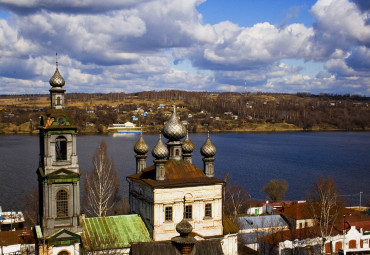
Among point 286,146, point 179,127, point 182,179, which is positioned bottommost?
point 286,146

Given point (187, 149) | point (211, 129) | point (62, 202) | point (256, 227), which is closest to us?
point (62, 202)

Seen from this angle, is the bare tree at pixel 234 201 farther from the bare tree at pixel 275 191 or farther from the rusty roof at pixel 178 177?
the rusty roof at pixel 178 177

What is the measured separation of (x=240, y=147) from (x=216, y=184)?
5390 cm

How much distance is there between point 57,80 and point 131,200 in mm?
5694

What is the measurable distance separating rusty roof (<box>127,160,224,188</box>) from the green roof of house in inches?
56.9

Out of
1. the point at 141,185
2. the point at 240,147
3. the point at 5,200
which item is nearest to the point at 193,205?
the point at 141,185

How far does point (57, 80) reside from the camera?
14.7 m

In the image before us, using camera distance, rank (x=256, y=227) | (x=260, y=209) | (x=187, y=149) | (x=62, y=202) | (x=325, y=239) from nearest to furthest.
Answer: (x=62, y=202), (x=187, y=149), (x=325, y=239), (x=256, y=227), (x=260, y=209)

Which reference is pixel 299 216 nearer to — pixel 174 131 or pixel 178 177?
pixel 174 131

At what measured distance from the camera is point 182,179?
16.3 m

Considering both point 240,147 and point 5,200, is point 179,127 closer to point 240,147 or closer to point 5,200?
point 5,200

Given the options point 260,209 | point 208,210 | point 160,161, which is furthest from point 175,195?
point 260,209

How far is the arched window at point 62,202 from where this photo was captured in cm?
1444

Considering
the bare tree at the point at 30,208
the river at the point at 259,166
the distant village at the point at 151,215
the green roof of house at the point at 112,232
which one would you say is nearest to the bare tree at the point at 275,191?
the river at the point at 259,166
